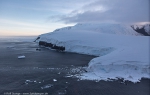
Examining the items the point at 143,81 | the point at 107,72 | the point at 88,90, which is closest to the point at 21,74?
the point at 88,90

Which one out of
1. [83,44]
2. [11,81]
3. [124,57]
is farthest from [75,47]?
[11,81]

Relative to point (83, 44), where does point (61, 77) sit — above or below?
below

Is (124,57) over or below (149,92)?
over

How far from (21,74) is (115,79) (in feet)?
47.1

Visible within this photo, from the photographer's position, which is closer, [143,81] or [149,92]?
[149,92]

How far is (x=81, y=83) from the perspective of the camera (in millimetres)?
19578

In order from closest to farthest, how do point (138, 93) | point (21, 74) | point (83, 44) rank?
point (138, 93) → point (21, 74) → point (83, 44)

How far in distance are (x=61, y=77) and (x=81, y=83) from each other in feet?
12.2

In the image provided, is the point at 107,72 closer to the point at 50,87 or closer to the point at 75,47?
the point at 50,87

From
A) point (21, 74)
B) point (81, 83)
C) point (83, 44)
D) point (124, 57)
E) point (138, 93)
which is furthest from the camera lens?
point (83, 44)

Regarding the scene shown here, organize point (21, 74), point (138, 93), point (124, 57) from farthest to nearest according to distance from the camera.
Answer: point (124, 57) < point (21, 74) < point (138, 93)

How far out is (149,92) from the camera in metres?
17.8

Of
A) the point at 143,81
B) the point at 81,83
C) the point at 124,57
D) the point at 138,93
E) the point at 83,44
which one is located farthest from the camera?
the point at 83,44

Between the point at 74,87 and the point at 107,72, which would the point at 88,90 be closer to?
the point at 74,87
